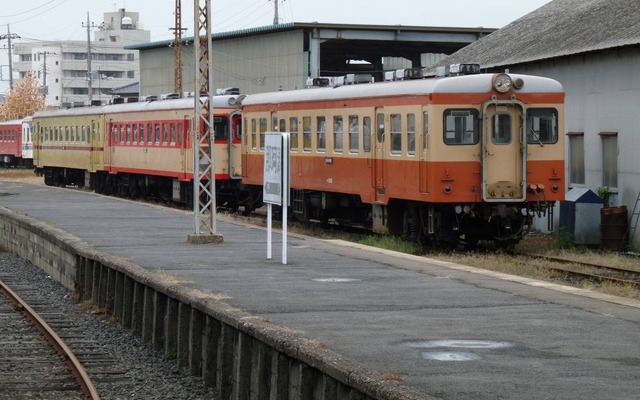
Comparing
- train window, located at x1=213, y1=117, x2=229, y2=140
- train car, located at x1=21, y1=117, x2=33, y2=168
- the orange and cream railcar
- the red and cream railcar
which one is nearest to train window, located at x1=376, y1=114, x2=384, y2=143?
the red and cream railcar

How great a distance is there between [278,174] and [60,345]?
4.49 metres

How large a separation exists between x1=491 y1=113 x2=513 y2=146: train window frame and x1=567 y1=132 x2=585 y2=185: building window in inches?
177

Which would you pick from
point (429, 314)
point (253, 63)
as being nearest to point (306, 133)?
point (429, 314)

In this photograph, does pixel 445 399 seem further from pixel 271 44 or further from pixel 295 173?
pixel 271 44

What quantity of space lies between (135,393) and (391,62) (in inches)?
1864

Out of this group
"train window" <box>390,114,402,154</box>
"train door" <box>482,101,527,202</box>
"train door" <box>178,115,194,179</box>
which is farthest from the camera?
"train door" <box>178,115,194,179</box>

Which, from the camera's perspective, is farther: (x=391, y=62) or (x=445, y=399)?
(x=391, y=62)

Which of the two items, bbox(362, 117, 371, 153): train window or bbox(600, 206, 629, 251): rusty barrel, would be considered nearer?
bbox(600, 206, 629, 251): rusty barrel

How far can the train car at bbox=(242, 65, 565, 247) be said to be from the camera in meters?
21.2

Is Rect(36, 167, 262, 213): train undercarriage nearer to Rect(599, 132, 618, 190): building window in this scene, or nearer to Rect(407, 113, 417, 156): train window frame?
Rect(599, 132, 618, 190): building window

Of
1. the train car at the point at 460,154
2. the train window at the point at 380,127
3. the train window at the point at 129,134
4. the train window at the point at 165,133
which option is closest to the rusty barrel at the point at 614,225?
the train car at the point at 460,154

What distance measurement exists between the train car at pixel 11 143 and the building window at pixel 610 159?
51.4 meters

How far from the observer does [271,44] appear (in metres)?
47.6

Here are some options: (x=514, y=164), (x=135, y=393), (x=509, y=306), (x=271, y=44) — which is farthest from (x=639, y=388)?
(x=271, y=44)
